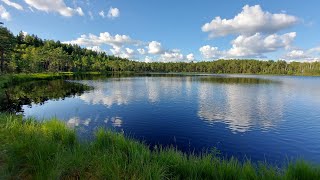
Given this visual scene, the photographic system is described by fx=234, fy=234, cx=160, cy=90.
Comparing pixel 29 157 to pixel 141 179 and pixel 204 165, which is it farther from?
pixel 204 165

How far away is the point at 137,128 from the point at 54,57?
399ft

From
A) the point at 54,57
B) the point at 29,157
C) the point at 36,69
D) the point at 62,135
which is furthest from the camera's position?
the point at 54,57

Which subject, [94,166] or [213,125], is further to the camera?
[213,125]

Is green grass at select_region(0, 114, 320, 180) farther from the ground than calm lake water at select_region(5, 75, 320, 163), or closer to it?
farther from the ground

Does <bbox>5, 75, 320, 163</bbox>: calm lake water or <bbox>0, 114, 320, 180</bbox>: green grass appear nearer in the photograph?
<bbox>0, 114, 320, 180</bbox>: green grass

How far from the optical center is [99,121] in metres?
25.9

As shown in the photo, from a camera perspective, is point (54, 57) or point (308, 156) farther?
point (54, 57)

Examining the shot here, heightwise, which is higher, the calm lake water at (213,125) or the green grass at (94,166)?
the green grass at (94,166)

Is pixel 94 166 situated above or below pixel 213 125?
above

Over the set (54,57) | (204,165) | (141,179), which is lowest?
(204,165)

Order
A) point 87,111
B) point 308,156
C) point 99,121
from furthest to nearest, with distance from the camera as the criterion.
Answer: point 87,111
point 99,121
point 308,156

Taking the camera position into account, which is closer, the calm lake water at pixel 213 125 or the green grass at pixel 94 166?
the green grass at pixel 94 166

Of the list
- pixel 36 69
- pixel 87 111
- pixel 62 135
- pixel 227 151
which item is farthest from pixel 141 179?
pixel 36 69

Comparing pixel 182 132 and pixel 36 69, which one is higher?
pixel 36 69
